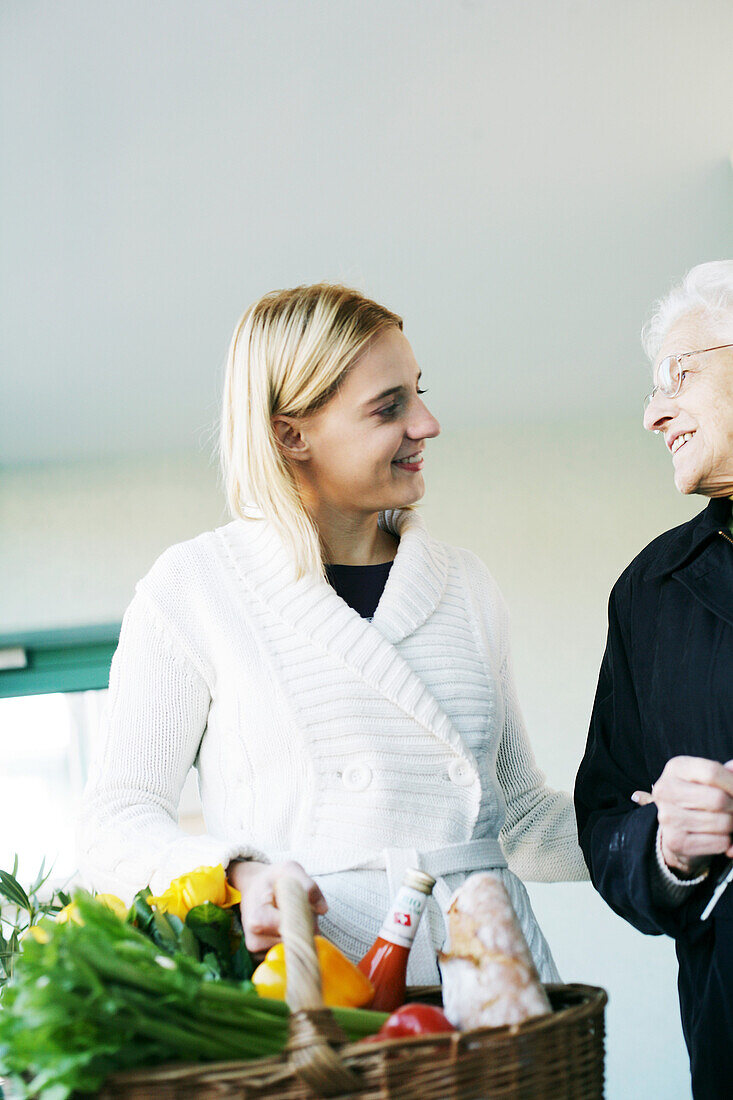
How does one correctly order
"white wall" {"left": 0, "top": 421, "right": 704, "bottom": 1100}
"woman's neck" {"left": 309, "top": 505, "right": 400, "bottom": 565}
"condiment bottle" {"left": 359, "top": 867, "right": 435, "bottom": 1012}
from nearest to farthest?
1. "condiment bottle" {"left": 359, "top": 867, "right": 435, "bottom": 1012}
2. "woman's neck" {"left": 309, "top": 505, "right": 400, "bottom": 565}
3. "white wall" {"left": 0, "top": 421, "right": 704, "bottom": 1100}

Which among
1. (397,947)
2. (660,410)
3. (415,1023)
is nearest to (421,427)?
(660,410)

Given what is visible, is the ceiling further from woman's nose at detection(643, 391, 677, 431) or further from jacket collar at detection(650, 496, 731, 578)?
jacket collar at detection(650, 496, 731, 578)

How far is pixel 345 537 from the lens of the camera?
1.40 metres

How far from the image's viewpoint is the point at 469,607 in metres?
1.38

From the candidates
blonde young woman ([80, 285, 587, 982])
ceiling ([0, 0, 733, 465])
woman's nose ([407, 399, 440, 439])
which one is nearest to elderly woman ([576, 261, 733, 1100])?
blonde young woman ([80, 285, 587, 982])

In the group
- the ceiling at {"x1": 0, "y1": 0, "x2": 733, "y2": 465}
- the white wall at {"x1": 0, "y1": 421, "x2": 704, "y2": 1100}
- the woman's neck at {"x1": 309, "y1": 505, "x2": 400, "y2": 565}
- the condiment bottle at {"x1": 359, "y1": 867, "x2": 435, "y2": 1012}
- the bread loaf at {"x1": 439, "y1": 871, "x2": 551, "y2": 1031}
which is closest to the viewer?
the bread loaf at {"x1": 439, "y1": 871, "x2": 551, "y2": 1031}

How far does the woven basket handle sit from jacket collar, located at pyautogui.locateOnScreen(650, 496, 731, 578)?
806mm

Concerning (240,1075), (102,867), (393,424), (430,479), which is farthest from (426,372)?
(240,1075)

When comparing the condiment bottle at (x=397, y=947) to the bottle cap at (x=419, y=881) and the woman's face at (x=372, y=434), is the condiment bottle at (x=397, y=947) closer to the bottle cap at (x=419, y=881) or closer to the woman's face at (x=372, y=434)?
the bottle cap at (x=419, y=881)

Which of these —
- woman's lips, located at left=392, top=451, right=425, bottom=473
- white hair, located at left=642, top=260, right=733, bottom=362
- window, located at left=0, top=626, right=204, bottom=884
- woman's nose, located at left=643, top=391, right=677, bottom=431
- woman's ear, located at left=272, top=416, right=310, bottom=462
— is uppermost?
white hair, located at left=642, top=260, right=733, bottom=362

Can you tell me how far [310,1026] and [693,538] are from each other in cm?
90

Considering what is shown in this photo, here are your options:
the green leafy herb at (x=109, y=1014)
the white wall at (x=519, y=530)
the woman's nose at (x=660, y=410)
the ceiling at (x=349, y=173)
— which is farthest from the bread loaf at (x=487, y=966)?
the white wall at (x=519, y=530)

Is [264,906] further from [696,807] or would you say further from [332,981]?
[696,807]

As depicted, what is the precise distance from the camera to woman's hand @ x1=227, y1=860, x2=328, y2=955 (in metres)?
0.92
